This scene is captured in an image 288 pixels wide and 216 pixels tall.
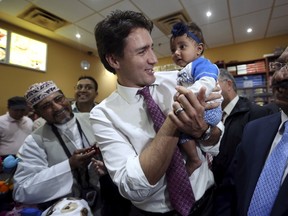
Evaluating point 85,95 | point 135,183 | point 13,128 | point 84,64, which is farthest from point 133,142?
point 84,64

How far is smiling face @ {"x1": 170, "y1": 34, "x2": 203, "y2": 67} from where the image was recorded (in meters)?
1.56

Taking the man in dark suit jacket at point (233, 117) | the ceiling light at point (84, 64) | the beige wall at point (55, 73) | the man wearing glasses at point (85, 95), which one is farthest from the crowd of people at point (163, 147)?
the ceiling light at point (84, 64)

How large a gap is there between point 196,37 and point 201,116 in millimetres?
1173

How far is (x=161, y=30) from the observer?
14.8 feet

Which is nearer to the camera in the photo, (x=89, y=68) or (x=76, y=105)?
A: (x=76, y=105)

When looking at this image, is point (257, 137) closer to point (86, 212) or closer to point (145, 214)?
point (145, 214)

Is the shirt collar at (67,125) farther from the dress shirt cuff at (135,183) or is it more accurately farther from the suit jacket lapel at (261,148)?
the suit jacket lapel at (261,148)

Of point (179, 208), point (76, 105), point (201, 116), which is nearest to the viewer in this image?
point (201, 116)

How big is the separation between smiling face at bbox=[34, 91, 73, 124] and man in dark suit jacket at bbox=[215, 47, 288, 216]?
132cm

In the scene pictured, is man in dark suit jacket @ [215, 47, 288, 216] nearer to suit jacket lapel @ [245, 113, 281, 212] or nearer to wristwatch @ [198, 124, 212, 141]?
suit jacket lapel @ [245, 113, 281, 212]

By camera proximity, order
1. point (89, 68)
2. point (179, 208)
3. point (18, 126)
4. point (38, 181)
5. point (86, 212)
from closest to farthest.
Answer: point (179, 208)
point (86, 212)
point (38, 181)
point (18, 126)
point (89, 68)

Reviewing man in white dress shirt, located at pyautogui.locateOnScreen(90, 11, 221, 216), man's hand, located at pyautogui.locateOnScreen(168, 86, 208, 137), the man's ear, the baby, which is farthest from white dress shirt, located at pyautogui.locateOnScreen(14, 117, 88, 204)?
man's hand, located at pyautogui.locateOnScreen(168, 86, 208, 137)

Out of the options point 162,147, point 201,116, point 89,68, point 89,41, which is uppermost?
point 89,41

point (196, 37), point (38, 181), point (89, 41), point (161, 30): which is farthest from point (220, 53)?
point (38, 181)
